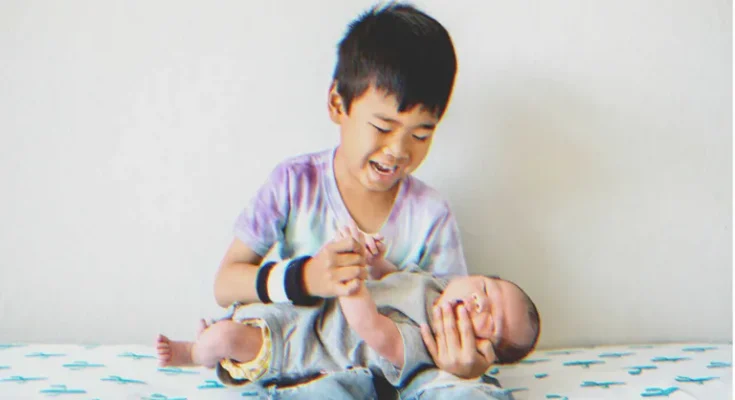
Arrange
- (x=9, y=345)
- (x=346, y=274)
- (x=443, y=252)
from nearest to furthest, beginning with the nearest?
(x=346, y=274) < (x=443, y=252) < (x=9, y=345)

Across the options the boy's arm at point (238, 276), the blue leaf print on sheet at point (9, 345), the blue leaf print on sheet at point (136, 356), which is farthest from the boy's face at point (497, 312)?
the blue leaf print on sheet at point (9, 345)

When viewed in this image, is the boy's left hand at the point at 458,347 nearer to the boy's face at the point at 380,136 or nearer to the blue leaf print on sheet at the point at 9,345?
the boy's face at the point at 380,136

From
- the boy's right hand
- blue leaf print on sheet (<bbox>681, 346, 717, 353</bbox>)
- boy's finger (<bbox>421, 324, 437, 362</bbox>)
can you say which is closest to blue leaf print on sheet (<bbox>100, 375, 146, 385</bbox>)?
the boy's right hand

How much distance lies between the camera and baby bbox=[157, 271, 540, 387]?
3.49ft

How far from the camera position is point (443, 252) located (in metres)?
1.26

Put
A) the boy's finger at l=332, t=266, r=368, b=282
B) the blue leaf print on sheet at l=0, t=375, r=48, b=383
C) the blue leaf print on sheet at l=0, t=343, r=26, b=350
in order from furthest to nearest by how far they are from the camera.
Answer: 1. the blue leaf print on sheet at l=0, t=343, r=26, b=350
2. the blue leaf print on sheet at l=0, t=375, r=48, b=383
3. the boy's finger at l=332, t=266, r=368, b=282

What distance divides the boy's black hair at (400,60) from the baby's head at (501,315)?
27cm

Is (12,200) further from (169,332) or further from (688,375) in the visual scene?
(688,375)

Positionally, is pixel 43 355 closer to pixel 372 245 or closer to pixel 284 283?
pixel 284 283

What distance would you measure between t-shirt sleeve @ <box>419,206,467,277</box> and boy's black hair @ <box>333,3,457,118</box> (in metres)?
0.22

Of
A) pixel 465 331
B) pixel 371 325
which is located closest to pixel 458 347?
pixel 465 331

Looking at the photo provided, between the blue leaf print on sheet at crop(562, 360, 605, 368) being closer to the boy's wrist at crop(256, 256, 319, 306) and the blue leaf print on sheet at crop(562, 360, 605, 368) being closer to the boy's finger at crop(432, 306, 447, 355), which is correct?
the boy's finger at crop(432, 306, 447, 355)

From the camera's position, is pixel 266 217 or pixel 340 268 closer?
pixel 340 268

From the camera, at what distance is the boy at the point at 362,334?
1.06 m
